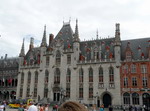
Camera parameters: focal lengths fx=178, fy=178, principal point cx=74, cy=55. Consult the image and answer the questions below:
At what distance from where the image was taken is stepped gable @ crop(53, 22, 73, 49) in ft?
187

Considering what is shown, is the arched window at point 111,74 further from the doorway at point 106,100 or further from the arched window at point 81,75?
the arched window at point 81,75

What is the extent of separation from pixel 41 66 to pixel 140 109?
1256 inches

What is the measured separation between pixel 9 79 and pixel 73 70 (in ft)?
89.5

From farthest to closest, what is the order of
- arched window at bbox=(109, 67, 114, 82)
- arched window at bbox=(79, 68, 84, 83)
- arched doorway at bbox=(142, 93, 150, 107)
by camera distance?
arched window at bbox=(79, 68, 84, 83)
arched window at bbox=(109, 67, 114, 82)
arched doorway at bbox=(142, 93, 150, 107)

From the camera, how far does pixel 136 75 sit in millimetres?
45344

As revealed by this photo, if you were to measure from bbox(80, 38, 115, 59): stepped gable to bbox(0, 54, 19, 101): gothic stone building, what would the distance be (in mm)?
27927

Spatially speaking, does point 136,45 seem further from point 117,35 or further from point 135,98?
point 135,98

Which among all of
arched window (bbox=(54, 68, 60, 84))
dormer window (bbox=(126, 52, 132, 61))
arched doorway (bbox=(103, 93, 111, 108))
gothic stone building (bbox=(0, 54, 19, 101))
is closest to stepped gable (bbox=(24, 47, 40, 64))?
gothic stone building (bbox=(0, 54, 19, 101))

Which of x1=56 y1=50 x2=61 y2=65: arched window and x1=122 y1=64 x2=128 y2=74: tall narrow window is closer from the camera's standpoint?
x1=122 y1=64 x2=128 y2=74: tall narrow window

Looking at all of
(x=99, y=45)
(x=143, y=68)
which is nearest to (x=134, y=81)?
(x=143, y=68)

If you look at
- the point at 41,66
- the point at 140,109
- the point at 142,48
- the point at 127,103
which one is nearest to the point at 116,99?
the point at 127,103

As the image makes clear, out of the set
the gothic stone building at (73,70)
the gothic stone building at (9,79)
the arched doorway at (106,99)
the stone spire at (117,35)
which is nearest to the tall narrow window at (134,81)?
the gothic stone building at (73,70)

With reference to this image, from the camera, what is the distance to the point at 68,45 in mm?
54531

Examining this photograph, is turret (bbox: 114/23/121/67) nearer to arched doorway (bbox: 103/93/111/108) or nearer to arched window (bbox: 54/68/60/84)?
arched doorway (bbox: 103/93/111/108)
